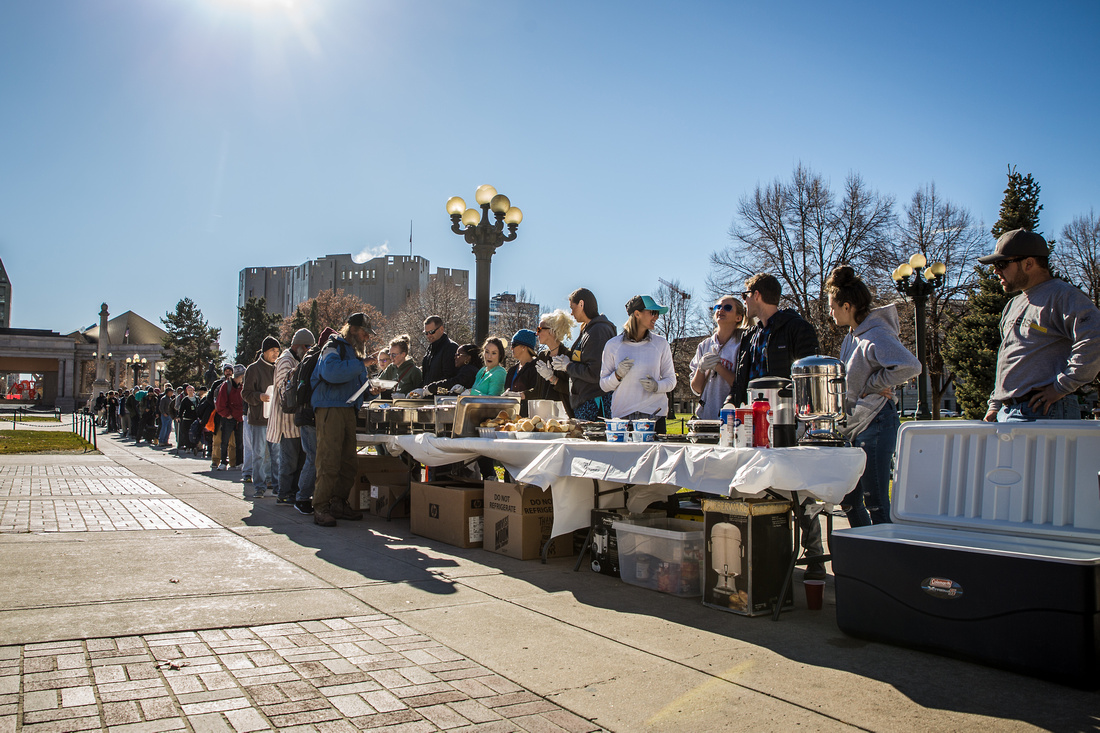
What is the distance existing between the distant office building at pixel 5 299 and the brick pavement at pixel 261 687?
180 meters

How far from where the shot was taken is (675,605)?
14.3 feet

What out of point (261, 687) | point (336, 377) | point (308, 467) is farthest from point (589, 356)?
point (261, 687)

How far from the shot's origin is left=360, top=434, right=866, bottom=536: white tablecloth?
366 centimetres

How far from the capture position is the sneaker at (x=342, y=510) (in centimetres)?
754

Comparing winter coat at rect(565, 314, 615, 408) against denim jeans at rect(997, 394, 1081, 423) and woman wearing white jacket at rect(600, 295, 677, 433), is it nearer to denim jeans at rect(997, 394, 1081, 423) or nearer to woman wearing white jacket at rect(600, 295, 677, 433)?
woman wearing white jacket at rect(600, 295, 677, 433)

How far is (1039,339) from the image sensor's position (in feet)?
13.7

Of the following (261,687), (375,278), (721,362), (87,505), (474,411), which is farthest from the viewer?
(375,278)

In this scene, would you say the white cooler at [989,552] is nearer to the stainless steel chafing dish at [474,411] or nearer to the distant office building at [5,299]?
the stainless steel chafing dish at [474,411]

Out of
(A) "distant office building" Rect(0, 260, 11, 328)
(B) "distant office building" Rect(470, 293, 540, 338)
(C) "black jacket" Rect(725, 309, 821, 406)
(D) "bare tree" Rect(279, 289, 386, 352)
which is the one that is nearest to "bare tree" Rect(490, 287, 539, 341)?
(B) "distant office building" Rect(470, 293, 540, 338)

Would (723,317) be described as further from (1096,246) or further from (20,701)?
(1096,246)

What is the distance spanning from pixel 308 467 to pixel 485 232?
14.3 ft

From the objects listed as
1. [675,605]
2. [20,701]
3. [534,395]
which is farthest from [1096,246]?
[20,701]

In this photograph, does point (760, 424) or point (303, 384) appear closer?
point (760, 424)

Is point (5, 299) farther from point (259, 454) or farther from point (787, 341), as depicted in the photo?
point (787, 341)
